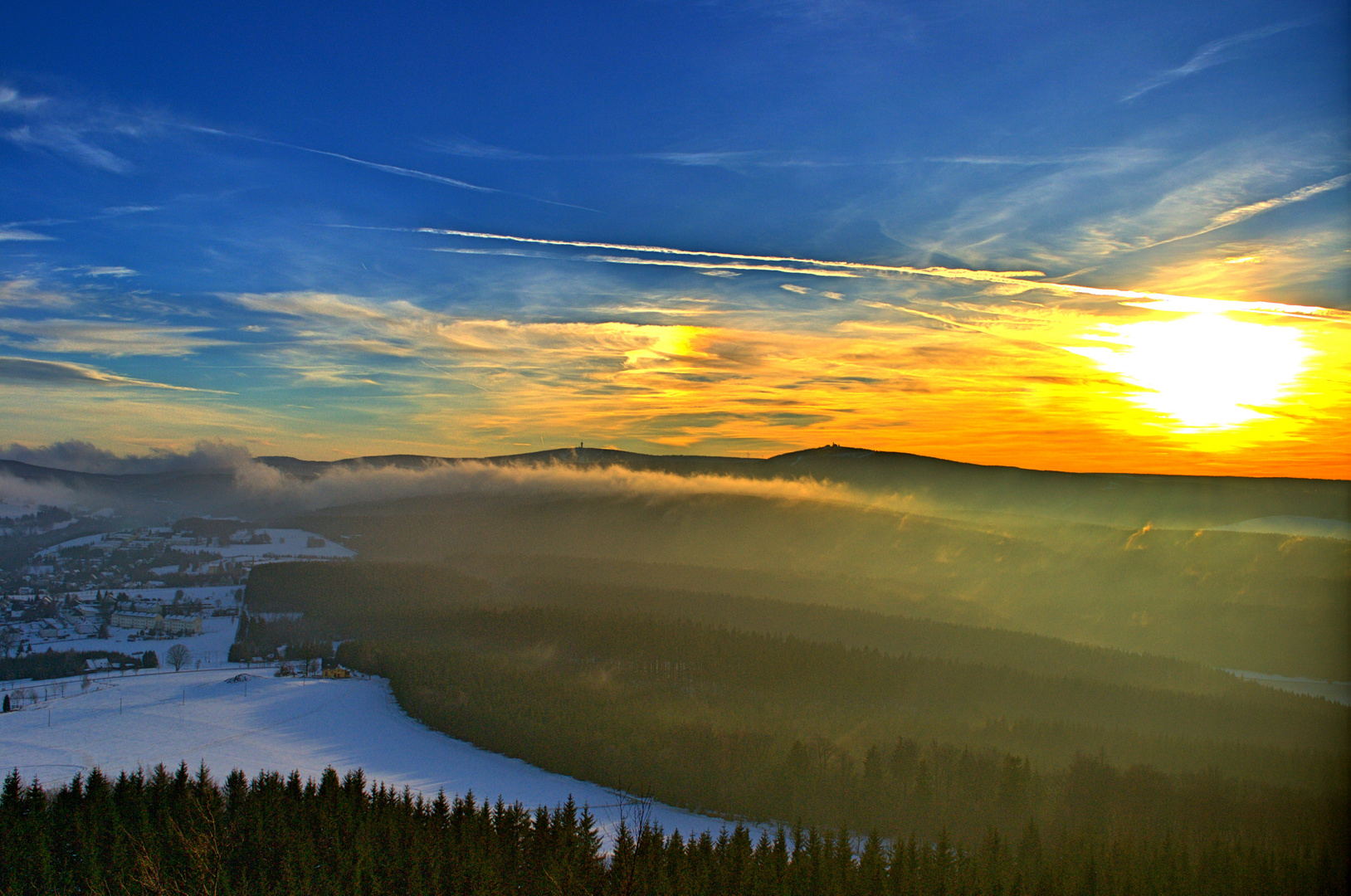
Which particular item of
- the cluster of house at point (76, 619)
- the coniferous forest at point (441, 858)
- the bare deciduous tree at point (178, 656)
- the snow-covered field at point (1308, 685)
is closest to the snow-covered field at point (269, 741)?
the coniferous forest at point (441, 858)

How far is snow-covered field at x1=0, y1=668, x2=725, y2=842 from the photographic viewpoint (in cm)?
7131

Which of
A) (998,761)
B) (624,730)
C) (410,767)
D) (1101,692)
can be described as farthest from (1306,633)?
(410,767)

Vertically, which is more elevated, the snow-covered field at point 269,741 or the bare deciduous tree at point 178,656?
the snow-covered field at point 269,741

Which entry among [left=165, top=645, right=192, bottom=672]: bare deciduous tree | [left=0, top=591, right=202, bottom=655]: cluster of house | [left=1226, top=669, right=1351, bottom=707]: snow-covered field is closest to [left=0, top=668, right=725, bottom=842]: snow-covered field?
[left=165, top=645, right=192, bottom=672]: bare deciduous tree

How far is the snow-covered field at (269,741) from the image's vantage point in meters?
71.3

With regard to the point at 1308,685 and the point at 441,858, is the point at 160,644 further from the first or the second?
the point at 1308,685

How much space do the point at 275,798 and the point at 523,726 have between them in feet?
124

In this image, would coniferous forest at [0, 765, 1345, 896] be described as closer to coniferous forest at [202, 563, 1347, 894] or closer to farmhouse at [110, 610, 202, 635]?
coniferous forest at [202, 563, 1347, 894]

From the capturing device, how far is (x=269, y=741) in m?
85.2

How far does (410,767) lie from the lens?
257 feet

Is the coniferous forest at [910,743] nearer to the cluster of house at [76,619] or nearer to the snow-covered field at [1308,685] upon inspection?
the snow-covered field at [1308,685]

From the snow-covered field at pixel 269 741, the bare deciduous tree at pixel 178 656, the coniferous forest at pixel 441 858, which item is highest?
the coniferous forest at pixel 441 858

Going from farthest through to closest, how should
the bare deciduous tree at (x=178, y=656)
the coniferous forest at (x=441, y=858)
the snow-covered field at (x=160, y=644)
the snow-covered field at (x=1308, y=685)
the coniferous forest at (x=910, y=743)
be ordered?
the snow-covered field at (x=160, y=644), the snow-covered field at (x=1308, y=685), the bare deciduous tree at (x=178, y=656), the coniferous forest at (x=910, y=743), the coniferous forest at (x=441, y=858)

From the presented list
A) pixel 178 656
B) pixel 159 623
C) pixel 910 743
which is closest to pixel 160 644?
pixel 159 623
